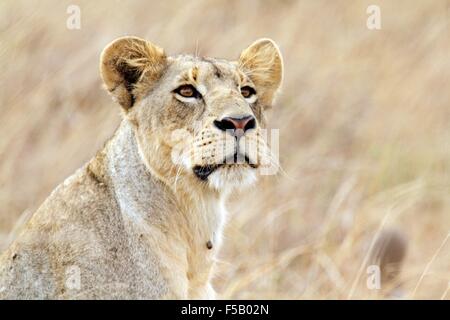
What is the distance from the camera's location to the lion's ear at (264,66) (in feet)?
22.2

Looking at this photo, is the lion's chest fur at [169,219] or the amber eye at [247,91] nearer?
the lion's chest fur at [169,219]

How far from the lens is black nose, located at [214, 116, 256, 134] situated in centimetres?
581

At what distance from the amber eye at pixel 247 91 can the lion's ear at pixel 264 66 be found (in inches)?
8.6

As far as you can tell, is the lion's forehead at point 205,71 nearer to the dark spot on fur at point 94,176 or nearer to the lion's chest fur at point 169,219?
the lion's chest fur at point 169,219

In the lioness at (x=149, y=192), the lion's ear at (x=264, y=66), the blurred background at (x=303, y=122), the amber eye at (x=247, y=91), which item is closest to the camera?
the lioness at (x=149, y=192)

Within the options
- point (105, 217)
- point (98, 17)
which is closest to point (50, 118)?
point (98, 17)

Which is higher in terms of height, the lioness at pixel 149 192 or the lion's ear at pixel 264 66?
the lion's ear at pixel 264 66

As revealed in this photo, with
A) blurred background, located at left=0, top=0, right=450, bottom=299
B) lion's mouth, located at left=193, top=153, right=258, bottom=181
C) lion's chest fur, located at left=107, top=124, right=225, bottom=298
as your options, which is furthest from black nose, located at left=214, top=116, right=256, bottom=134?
blurred background, located at left=0, top=0, right=450, bottom=299

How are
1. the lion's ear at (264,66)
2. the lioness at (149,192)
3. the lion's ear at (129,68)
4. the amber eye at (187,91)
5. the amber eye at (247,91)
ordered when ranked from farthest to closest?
the lion's ear at (264,66), the amber eye at (247,91), the lion's ear at (129,68), the amber eye at (187,91), the lioness at (149,192)

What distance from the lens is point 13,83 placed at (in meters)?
10.0

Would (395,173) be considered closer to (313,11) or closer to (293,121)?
(293,121)

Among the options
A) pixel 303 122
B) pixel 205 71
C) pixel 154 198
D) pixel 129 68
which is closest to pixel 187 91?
pixel 205 71

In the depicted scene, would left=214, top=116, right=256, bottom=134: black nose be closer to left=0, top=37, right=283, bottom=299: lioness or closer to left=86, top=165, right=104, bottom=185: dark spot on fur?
left=0, top=37, right=283, bottom=299: lioness

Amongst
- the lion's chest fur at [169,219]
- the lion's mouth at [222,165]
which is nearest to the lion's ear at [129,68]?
the lion's chest fur at [169,219]
